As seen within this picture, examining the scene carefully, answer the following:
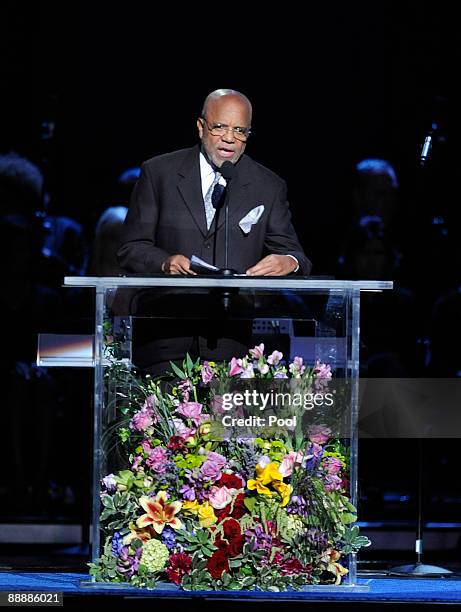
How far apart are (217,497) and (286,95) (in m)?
3.16

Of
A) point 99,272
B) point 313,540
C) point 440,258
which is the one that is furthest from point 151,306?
point 440,258

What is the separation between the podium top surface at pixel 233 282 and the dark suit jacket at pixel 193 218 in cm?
35

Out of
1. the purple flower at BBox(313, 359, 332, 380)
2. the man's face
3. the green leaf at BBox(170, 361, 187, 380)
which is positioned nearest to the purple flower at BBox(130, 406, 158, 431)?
the green leaf at BBox(170, 361, 187, 380)

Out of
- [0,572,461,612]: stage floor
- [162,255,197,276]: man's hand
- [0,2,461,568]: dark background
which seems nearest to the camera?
[0,572,461,612]: stage floor

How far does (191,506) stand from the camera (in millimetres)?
3457

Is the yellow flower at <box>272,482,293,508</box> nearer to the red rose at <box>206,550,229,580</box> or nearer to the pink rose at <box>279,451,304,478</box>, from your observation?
the pink rose at <box>279,451,304,478</box>

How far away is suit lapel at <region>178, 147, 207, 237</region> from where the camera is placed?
397cm

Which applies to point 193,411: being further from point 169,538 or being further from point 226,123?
point 226,123

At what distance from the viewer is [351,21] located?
20.3ft

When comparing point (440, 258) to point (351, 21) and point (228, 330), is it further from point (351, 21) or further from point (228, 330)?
point (228, 330)

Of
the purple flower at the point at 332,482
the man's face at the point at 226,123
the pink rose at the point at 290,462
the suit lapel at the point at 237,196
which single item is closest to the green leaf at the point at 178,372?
the pink rose at the point at 290,462

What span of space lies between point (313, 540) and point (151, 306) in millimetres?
717

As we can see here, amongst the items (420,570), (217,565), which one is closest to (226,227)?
(217,565)

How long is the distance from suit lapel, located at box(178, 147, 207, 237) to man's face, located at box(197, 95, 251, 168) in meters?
0.08
